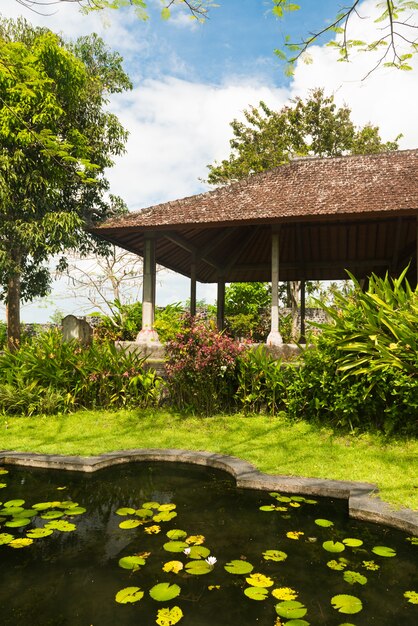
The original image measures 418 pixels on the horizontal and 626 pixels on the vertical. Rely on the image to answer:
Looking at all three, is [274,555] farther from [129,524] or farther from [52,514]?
[52,514]

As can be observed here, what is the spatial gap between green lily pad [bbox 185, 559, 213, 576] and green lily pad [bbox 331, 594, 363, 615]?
2.60 feet

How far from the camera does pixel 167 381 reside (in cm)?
874

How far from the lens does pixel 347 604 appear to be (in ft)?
8.49

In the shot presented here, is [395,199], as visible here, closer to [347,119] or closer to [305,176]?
[305,176]

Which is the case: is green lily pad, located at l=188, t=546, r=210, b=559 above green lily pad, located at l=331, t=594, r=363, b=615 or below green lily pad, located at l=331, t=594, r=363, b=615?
below

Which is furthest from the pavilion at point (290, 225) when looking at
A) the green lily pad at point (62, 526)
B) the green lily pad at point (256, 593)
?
the green lily pad at point (256, 593)

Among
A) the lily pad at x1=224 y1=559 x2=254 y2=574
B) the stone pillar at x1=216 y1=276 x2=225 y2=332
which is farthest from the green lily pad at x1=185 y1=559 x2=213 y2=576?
the stone pillar at x1=216 y1=276 x2=225 y2=332

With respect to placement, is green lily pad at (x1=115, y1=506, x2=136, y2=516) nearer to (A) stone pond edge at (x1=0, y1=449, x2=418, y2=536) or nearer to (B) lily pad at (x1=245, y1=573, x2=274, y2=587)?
(A) stone pond edge at (x1=0, y1=449, x2=418, y2=536)

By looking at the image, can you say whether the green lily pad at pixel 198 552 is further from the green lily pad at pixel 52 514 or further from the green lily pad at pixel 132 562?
the green lily pad at pixel 52 514

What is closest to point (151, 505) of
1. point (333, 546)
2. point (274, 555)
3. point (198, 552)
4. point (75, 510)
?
point (75, 510)

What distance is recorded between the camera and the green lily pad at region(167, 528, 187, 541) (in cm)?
347

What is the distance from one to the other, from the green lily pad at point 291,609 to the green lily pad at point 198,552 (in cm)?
73

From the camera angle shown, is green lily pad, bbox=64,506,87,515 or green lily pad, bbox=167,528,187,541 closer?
green lily pad, bbox=167,528,187,541

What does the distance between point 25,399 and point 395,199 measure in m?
8.44
